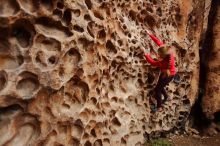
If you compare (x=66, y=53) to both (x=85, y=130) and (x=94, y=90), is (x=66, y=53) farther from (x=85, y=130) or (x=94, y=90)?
(x=85, y=130)

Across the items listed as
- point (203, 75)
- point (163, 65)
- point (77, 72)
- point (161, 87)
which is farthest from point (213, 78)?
point (77, 72)

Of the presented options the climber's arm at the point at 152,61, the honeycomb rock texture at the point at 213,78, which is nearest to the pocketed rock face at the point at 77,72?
the climber's arm at the point at 152,61

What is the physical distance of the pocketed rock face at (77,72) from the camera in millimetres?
3793

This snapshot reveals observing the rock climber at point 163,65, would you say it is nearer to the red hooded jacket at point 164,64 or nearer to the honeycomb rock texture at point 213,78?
the red hooded jacket at point 164,64

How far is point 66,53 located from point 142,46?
180 cm

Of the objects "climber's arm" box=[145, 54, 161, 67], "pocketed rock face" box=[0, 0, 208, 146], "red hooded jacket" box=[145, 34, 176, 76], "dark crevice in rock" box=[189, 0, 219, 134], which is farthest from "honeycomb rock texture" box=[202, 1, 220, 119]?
"climber's arm" box=[145, 54, 161, 67]

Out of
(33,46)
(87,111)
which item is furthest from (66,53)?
(87,111)

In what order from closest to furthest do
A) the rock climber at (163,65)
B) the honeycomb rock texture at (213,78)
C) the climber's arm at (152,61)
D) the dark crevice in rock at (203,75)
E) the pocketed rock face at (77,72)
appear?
the pocketed rock face at (77,72)
the rock climber at (163,65)
the climber's arm at (152,61)
the honeycomb rock texture at (213,78)
the dark crevice in rock at (203,75)

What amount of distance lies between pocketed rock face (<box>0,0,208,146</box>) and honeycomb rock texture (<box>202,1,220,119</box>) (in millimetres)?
1422

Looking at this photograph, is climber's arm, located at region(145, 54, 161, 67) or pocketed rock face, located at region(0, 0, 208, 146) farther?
climber's arm, located at region(145, 54, 161, 67)

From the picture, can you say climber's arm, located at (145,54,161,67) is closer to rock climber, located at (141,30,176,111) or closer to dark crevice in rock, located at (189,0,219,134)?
rock climber, located at (141,30,176,111)

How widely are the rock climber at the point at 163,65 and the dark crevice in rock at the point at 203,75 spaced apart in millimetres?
1730

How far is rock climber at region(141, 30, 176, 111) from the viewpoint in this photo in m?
5.46

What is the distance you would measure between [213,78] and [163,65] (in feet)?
Answer: 6.89
